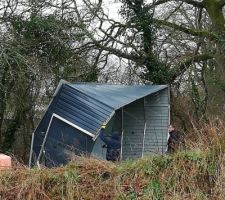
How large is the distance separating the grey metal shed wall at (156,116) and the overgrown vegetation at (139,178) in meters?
8.54

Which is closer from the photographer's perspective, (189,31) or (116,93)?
(116,93)

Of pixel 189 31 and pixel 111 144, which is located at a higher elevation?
pixel 189 31

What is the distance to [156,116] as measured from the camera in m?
16.1

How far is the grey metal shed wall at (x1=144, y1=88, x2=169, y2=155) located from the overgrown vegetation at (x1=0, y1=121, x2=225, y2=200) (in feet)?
28.0

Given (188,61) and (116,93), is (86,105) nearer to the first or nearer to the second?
(116,93)

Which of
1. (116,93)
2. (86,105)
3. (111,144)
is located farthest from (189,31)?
(86,105)

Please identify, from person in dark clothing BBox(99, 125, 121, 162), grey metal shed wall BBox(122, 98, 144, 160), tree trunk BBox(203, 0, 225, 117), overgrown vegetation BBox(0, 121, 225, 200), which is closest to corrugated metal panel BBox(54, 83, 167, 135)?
person in dark clothing BBox(99, 125, 121, 162)

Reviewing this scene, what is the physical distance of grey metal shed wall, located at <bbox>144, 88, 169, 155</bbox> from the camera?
15773 millimetres

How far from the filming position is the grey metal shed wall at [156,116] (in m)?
15.8

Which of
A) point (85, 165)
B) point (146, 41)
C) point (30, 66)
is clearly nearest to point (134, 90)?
point (30, 66)

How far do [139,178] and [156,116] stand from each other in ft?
30.8

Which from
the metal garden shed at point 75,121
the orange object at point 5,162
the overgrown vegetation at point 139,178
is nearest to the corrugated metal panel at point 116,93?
the metal garden shed at point 75,121

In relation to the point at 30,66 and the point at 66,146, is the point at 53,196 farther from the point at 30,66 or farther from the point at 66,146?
the point at 30,66

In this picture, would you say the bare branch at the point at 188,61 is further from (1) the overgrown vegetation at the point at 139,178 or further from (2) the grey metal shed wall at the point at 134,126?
(1) the overgrown vegetation at the point at 139,178
